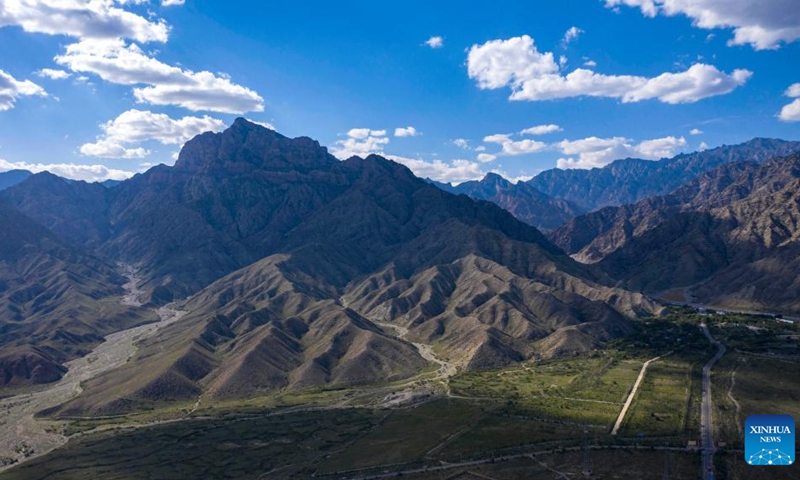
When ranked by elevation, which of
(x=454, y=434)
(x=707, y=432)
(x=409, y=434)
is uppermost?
(x=707, y=432)

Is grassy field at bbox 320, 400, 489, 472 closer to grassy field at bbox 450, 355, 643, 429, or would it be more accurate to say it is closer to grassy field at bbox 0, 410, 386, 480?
grassy field at bbox 0, 410, 386, 480

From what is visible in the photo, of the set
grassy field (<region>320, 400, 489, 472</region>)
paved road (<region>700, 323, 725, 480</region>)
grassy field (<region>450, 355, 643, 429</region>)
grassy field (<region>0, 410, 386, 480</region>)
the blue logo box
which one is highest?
the blue logo box

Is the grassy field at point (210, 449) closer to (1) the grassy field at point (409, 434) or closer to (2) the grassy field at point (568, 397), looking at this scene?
(1) the grassy field at point (409, 434)

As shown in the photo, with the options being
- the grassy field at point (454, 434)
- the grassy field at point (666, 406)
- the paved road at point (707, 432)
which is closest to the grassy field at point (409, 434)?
the grassy field at point (454, 434)

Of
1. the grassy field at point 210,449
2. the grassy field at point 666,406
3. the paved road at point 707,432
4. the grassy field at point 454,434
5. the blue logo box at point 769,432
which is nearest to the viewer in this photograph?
→ the blue logo box at point 769,432

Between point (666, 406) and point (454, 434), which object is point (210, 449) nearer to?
point (454, 434)

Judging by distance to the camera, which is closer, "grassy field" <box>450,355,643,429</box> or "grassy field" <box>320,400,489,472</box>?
"grassy field" <box>320,400,489,472</box>

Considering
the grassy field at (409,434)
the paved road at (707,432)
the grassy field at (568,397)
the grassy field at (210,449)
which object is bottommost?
the grassy field at (210,449)

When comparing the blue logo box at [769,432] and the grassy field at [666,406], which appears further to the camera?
the grassy field at [666,406]

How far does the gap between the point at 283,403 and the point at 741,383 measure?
13878 cm

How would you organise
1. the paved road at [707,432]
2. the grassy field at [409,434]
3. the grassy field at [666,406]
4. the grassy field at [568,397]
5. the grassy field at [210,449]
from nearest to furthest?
the paved road at [707,432]
the grassy field at [409,434]
the grassy field at [210,449]
the grassy field at [666,406]
the grassy field at [568,397]

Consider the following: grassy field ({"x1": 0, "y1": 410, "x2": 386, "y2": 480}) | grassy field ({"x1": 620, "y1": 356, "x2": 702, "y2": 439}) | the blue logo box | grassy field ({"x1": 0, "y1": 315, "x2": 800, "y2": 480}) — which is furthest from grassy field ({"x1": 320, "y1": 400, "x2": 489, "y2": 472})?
the blue logo box

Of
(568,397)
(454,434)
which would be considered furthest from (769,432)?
(568,397)

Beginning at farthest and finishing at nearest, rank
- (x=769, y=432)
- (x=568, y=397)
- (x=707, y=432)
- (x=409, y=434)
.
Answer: (x=568, y=397)
(x=409, y=434)
(x=707, y=432)
(x=769, y=432)
